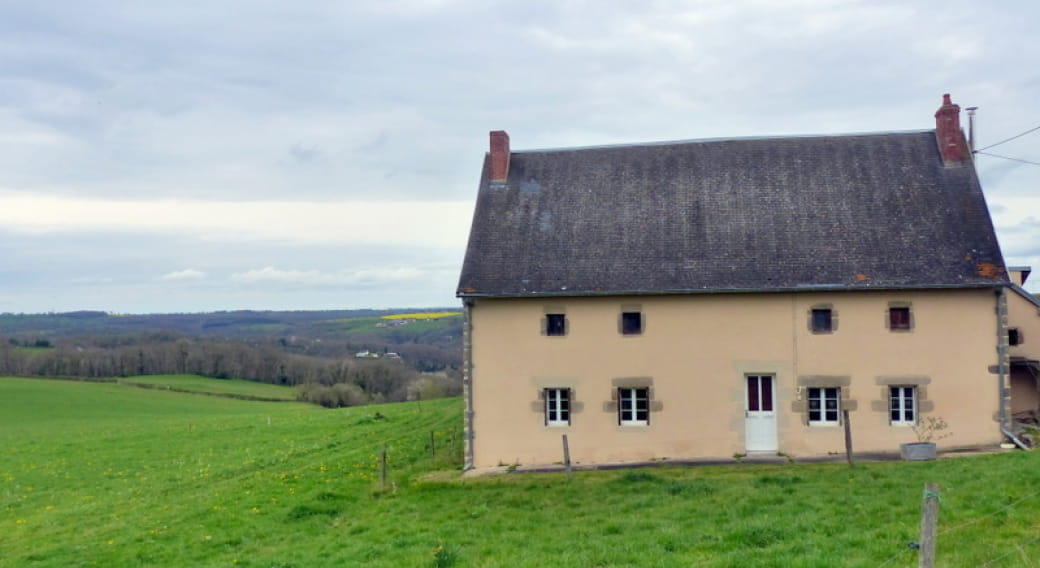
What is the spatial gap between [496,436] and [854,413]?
8.26 meters

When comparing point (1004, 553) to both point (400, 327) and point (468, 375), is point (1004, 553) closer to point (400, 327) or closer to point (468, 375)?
point (468, 375)

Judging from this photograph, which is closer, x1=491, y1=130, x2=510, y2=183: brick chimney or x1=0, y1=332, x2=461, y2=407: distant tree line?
x1=491, y1=130, x2=510, y2=183: brick chimney

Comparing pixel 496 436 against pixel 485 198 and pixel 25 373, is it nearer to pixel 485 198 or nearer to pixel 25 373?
pixel 485 198

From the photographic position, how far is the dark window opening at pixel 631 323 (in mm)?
20641

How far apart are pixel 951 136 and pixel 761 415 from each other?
8675mm

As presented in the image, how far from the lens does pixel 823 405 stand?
20.2m

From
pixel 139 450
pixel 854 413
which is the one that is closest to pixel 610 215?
pixel 854 413

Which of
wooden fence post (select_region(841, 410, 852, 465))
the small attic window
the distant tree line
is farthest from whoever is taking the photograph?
the distant tree line

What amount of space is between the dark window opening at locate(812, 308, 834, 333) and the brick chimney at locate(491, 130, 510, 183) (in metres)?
8.80

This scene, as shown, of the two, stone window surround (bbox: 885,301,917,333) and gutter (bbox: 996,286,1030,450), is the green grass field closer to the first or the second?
gutter (bbox: 996,286,1030,450)

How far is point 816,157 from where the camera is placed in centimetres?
2297

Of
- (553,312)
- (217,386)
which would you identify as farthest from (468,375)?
(217,386)

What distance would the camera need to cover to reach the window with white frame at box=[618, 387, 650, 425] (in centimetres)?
2055

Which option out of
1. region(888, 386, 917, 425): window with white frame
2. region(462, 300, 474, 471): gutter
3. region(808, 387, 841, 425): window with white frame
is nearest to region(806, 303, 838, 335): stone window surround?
region(808, 387, 841, 425): window with white frame
